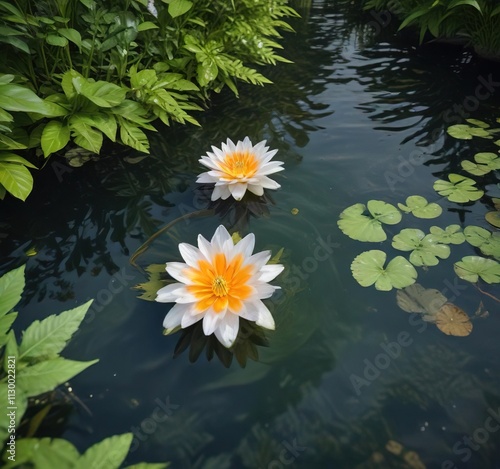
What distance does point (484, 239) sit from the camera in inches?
77.8

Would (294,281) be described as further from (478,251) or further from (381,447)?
(478,251)

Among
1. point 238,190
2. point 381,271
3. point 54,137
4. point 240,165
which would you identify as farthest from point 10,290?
point 381,271

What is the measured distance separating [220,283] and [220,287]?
2 centimetres

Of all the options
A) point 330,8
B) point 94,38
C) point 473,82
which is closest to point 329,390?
point 94,38

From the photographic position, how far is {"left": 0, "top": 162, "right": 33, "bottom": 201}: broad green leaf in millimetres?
1946

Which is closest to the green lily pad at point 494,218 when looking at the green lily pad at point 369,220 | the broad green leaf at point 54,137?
the green lily pad at point 369,220

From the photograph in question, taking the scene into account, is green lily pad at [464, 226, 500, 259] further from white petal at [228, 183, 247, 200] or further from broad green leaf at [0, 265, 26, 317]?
broad green leaf at [0, 265, 26, 317]

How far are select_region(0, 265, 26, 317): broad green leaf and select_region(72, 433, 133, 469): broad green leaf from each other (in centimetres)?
54

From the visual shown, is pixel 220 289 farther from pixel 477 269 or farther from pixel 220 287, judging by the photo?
pixel 477 269

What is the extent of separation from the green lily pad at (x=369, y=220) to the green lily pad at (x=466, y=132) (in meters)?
1.09

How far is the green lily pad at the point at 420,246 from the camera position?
1875mm

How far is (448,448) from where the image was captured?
1265 mm

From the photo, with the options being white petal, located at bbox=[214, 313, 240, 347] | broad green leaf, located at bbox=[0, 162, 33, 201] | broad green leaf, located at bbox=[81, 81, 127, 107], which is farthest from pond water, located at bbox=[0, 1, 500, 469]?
broad green leaf, located at bbox=[81, 81, 127, 107]

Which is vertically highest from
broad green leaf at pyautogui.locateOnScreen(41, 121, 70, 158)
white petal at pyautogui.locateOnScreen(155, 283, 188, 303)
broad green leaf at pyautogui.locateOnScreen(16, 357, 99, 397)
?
broad green leaf at pyautogui.locateOnScreen(41, 121, 70, 158)
